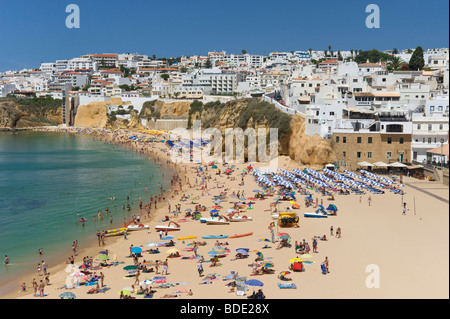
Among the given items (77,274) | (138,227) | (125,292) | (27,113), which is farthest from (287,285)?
(27,113)

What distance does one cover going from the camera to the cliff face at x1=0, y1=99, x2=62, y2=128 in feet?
333

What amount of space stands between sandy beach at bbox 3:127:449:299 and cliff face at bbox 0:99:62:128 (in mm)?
84452

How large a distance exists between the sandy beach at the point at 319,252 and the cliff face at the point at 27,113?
8445 centimetres

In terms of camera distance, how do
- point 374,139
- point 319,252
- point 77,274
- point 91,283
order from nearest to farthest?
point 91,283
point 77,274
point 319,252
point 374,139

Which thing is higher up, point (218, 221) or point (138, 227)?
point (218, 221)

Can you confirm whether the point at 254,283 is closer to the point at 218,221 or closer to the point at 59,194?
the point at 218,221

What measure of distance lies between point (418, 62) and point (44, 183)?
54216mm

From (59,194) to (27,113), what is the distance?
79743mm

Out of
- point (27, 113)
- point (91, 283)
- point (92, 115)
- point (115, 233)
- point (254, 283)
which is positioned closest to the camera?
point (254, 283)

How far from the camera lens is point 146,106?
89.1 metres

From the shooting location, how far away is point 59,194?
33312mm

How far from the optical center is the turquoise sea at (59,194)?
2144 cm

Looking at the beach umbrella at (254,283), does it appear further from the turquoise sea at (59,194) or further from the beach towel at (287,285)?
the turquoise sea at (59,194)
